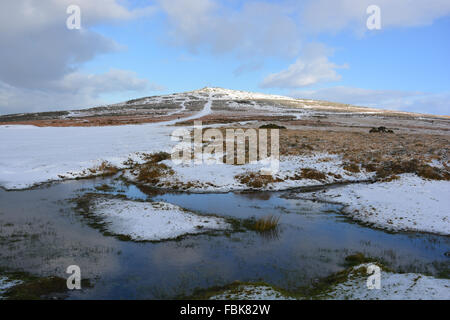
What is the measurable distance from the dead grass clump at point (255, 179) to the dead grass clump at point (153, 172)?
24.7ft

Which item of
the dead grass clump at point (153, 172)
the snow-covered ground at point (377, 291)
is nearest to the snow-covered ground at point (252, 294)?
the snow-covered ground at point (377, 291)

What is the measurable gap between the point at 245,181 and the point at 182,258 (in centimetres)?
1461

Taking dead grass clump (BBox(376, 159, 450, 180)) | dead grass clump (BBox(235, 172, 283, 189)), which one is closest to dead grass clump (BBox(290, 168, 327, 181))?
dead grass clump (BBox(235, 172, 283, 189))

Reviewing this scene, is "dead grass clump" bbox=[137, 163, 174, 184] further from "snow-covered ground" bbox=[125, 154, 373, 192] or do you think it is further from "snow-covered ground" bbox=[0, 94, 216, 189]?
"snow-covered ground" bbox=[0, 94, 216, 189]

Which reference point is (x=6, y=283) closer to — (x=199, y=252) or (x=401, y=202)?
(x=199, y=252)

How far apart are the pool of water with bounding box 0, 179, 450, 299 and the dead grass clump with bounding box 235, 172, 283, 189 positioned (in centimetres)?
667

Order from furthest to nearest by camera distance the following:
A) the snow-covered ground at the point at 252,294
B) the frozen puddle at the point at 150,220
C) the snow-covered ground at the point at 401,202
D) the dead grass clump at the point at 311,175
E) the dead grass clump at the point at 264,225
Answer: the dead grass clump at the point at 311,175 → the snow-covered ground at the point at 401,202 → the dead grass clump at the point at 264,225 → the frozen puddle at the point at 150,220 → the snow-covered ground at the point at 252,294

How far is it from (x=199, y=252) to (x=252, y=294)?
178 inches

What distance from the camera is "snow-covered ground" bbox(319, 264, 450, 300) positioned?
8.94 meters

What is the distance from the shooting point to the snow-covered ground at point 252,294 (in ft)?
31.4

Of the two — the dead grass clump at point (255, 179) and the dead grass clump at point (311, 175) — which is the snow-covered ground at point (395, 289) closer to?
the dead grass clump at point (255, 179)

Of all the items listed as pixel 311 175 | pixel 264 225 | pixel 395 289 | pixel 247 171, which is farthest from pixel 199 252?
pixel 311 175

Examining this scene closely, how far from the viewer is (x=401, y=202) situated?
20484mm
